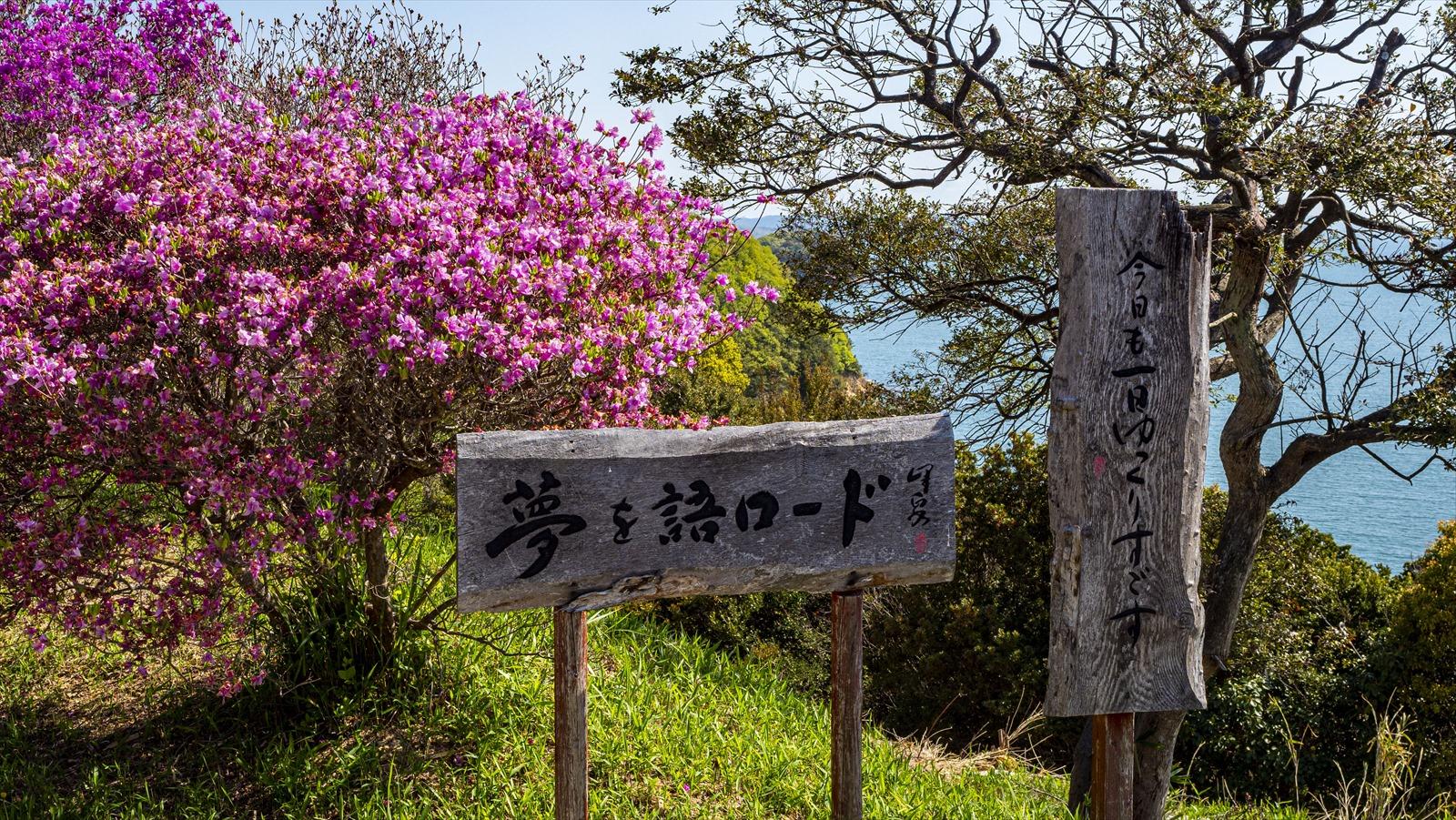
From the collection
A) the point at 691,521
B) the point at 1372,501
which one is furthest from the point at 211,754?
the point at 1372,501

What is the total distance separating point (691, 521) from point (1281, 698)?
7454 mm

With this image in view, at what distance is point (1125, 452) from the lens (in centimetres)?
352

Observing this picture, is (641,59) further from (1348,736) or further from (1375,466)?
(1375,466)

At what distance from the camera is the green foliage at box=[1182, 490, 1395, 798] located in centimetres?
839

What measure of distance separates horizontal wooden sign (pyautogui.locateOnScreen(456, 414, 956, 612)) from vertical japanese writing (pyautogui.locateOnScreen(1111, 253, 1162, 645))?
0.60 meters

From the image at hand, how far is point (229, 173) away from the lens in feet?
13.7

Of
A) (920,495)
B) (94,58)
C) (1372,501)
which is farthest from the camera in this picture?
(1372,501)

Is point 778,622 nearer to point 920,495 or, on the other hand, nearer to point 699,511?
point 920,495

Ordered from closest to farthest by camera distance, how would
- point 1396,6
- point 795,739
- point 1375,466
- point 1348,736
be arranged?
point 795,739, point 1396,6, point 1348,736, point 1375,466

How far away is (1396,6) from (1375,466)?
99.9 ft

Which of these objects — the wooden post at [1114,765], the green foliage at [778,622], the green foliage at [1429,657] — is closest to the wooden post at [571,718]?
the wooden post at [1114,765]

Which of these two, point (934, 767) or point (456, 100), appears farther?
point (934, 767)

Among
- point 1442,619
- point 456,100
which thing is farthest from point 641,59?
point 1442,619

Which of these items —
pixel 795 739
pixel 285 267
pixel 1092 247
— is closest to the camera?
pixel 1092 247
